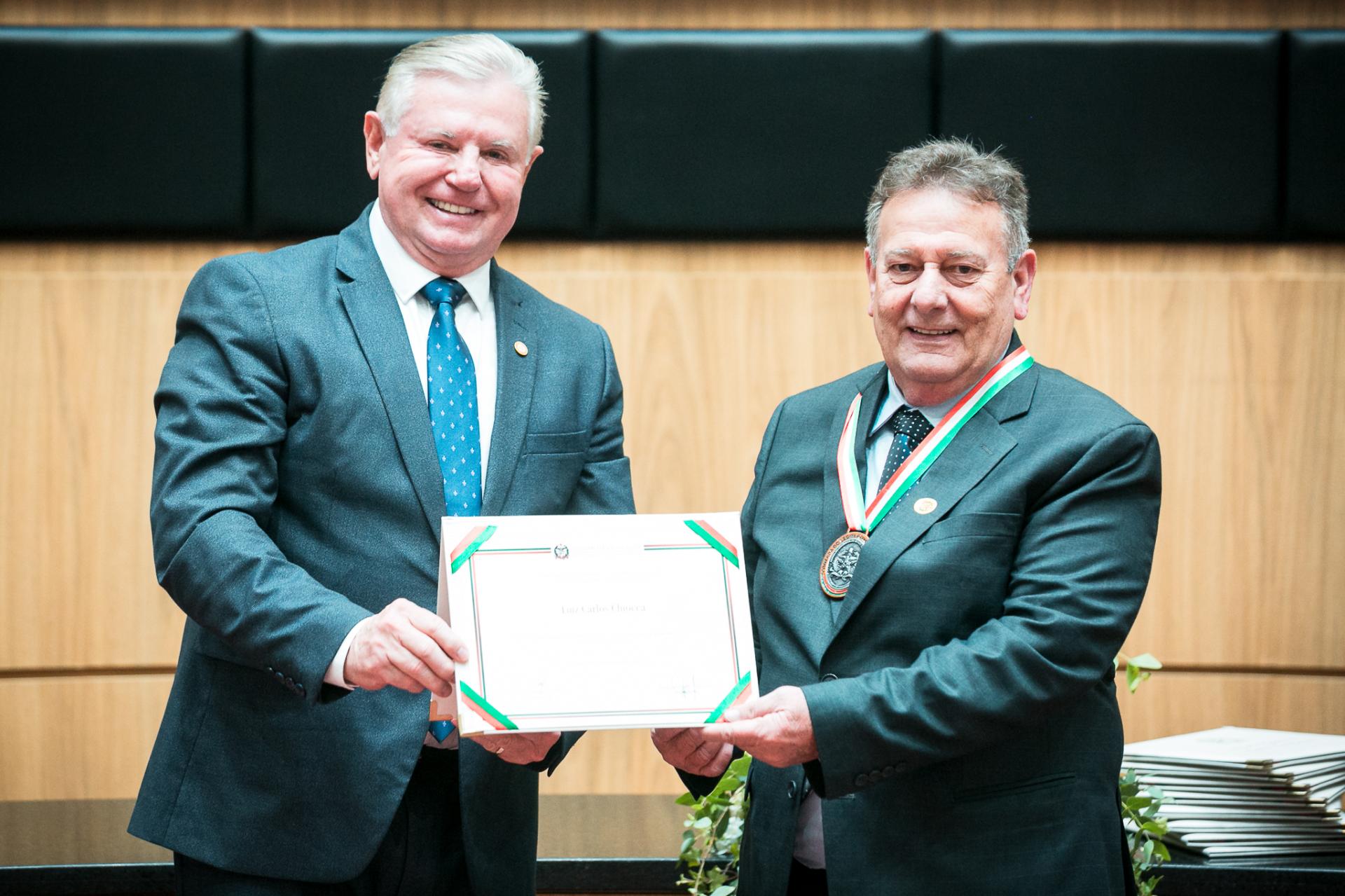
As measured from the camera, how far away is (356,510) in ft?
5.51

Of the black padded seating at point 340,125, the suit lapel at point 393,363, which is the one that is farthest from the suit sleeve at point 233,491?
the black padded seating at point 340,125

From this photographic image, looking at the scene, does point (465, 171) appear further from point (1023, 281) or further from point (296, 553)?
point (1023, 281)

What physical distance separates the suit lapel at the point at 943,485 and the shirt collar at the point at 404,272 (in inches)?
27.2

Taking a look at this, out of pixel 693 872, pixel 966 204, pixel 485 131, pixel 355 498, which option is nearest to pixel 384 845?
pixel 355 498

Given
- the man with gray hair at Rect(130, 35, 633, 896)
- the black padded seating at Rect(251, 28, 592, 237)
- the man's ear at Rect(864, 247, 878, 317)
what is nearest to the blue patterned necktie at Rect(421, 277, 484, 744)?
the man with gray hair at Rect(130, 35, 633, 896)

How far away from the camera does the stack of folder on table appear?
7.32 ft

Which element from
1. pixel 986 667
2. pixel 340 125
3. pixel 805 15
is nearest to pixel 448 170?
pixel 986 667

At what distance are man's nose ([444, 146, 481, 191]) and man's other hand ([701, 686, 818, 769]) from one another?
2.64ft

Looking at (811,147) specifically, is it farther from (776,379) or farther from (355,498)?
(355,498)

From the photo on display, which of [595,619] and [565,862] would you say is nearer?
[595,619]

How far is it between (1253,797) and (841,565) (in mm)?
1147

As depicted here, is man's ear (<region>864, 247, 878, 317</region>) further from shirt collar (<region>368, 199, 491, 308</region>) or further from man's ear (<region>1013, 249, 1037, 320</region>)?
shirt collar (<region>368, 199, 491, 308</region>)

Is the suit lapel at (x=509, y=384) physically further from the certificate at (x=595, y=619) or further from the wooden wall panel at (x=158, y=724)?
the wooden wall panel at (x=158, y=724)

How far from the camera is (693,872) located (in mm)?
2207
